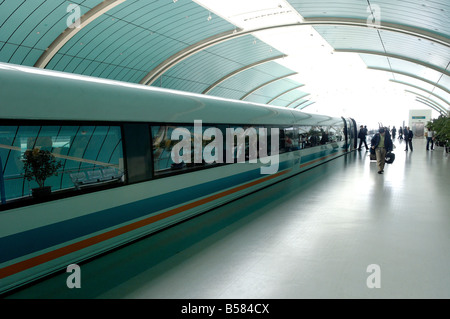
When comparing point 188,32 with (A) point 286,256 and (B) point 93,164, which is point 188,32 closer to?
(B) point 93,164

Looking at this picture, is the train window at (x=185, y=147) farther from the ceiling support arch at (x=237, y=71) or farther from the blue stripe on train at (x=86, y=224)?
the ceiling support arch at (x=237, y=71)

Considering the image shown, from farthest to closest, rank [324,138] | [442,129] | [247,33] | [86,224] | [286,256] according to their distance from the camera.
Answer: [442,129] → [247,33] → [324,138] → [286,256] → [86,224]

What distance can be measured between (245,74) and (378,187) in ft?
77.7

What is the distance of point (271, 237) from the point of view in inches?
211

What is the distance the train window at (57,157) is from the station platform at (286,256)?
3.77 feet

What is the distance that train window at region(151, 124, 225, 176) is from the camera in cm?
551

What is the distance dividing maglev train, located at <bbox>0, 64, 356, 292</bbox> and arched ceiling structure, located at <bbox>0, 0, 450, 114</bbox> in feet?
33.2

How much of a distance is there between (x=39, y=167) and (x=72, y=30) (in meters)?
13.7

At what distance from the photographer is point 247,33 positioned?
19359 millimetres

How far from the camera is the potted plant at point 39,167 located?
3.79m

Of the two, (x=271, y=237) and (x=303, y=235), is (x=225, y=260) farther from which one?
(x=303, y=235)
